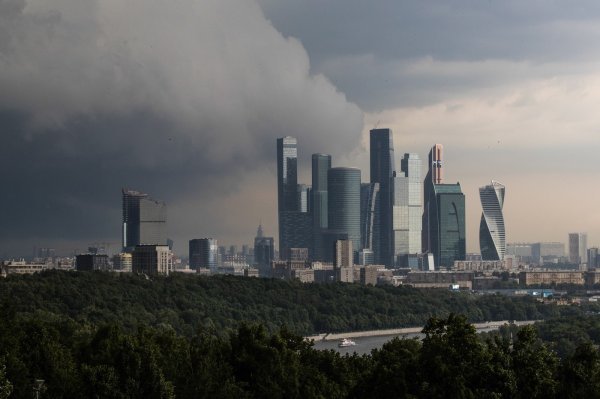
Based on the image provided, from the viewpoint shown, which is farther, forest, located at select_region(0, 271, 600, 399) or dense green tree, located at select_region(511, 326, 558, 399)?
forest, located at select_region(0, 271, 600, 399)

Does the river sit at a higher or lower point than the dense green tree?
lower

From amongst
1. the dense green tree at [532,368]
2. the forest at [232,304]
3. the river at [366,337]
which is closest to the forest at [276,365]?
the dense green tree at [532,368]

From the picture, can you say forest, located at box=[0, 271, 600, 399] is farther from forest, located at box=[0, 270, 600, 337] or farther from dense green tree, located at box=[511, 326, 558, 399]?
forest, located at box=[0, 270, 600, 337]

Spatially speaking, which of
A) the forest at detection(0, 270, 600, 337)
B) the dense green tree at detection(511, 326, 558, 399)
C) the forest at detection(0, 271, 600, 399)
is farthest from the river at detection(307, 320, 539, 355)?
the dense green tree at detection(511, 326, 558, 399)

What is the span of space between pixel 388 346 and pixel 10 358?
14925mm

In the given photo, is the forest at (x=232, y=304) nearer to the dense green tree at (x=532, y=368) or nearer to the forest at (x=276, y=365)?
the forest at (x=276, y=365)

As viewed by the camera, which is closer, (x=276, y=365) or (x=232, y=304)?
(x=276, y=365)

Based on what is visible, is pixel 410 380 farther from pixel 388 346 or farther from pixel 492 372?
pixel 388 346

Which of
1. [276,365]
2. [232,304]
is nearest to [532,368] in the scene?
[276,365]

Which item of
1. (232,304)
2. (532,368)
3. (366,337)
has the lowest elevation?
(366,337)

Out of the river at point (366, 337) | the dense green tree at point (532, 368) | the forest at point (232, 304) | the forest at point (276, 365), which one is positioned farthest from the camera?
the river at point (366, 337)

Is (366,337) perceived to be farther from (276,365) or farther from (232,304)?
(276,365)

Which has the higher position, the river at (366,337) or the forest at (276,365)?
the forest at (276,365)

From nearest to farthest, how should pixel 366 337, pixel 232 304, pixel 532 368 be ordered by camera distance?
pixel 532 368, pixel 232 304, pixel 366 337
